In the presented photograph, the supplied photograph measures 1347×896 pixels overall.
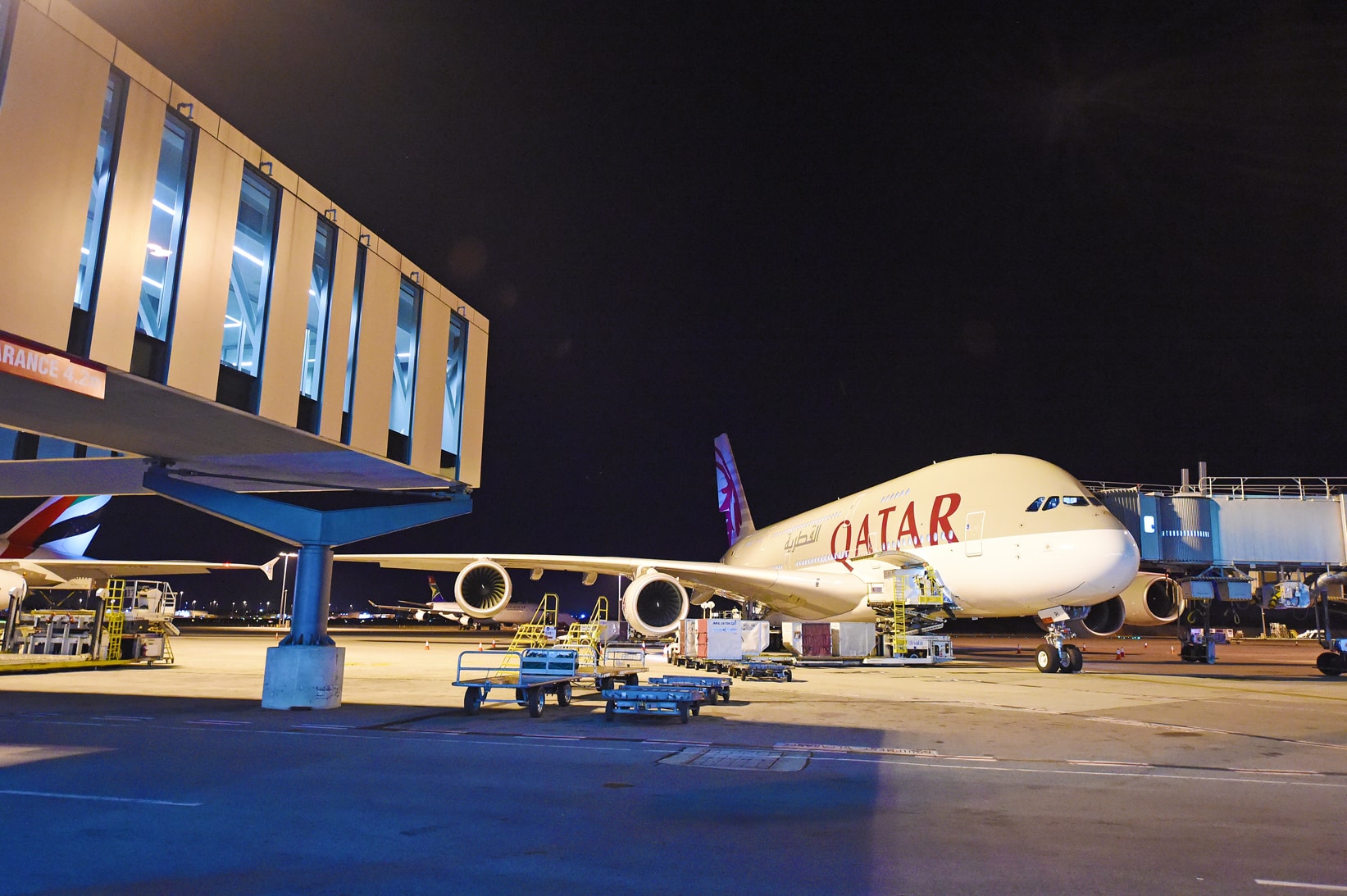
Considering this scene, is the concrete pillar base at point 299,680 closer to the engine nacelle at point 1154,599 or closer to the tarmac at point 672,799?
the tarmac at point 672,799

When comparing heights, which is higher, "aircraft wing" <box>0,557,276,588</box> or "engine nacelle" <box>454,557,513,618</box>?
"aircraft wing" <box>0,557,276,588</box>

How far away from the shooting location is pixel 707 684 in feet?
39.4

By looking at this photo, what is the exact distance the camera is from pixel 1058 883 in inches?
167

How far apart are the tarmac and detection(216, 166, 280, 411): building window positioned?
410 cm

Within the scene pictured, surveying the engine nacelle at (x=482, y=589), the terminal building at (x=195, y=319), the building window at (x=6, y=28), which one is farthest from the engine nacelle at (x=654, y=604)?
the building window at (x=6, y=28)

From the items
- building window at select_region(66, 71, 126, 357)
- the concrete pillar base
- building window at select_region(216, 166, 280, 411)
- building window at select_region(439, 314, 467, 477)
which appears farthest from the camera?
building window at select_region(439, 314, 467, 477)

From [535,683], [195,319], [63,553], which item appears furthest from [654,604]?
[63,553]

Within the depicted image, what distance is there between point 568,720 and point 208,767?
447cm

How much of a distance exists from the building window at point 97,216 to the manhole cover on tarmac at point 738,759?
673 centimetres

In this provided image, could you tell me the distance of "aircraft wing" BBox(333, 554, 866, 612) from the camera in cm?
2242

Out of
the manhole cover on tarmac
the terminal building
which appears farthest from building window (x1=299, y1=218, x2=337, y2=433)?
the manhole cover on tarmac

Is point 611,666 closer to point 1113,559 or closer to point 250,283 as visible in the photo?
point 250,283

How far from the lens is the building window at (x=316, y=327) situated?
1105cm

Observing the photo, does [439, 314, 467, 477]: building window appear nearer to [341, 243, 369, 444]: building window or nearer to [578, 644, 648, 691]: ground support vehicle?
[341, 243, 369, 444]: building window
